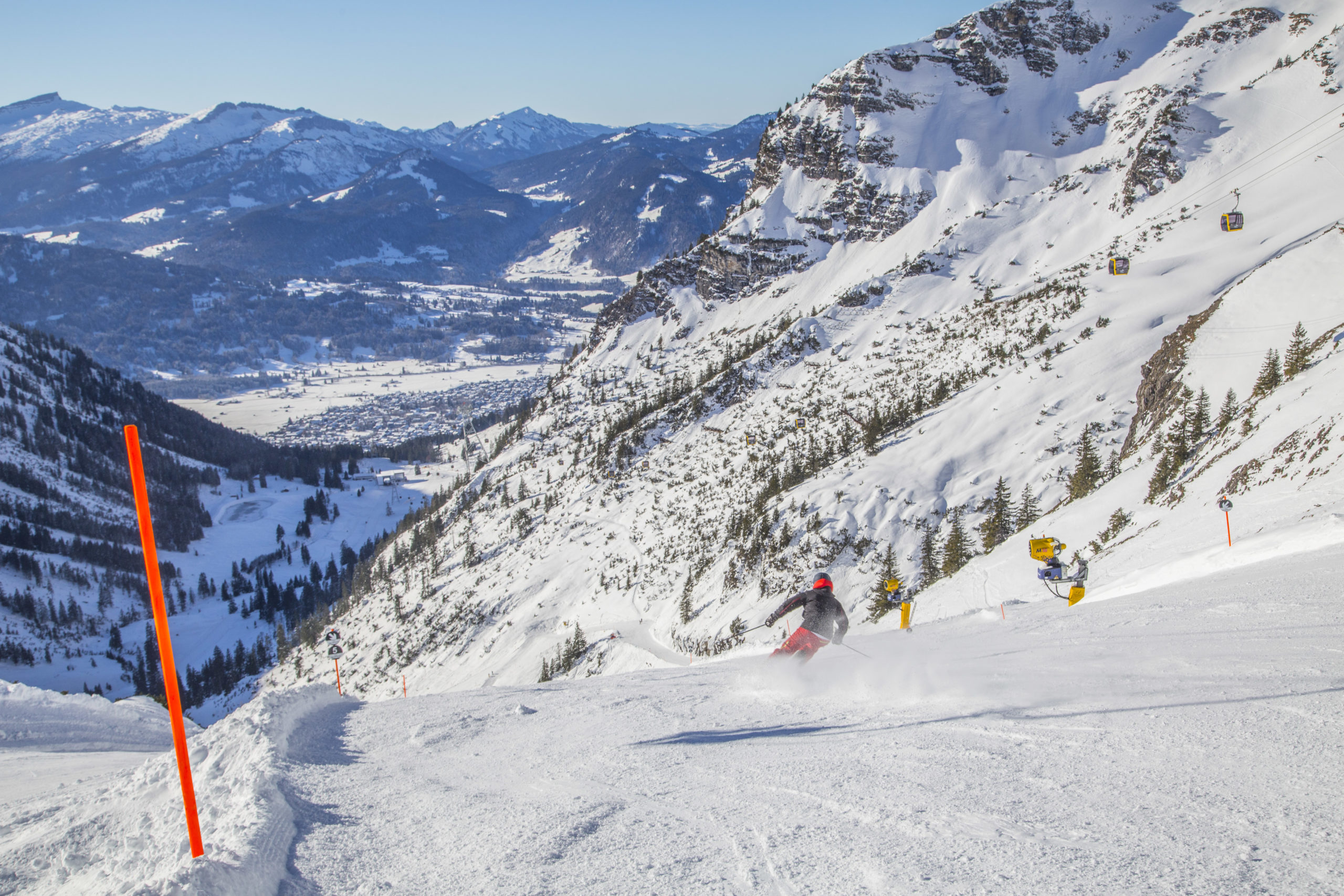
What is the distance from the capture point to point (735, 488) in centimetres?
6200

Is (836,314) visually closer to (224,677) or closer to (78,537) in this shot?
(224,677)

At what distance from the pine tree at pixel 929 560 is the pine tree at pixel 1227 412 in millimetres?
13115

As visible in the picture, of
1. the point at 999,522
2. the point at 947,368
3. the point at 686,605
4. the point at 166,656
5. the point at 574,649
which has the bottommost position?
the point at 574,649

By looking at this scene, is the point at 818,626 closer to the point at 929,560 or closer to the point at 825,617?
the point at 825,617

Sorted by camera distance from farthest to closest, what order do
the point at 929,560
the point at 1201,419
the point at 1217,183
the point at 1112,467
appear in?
the point at 1217,183 < the point at 929,560 < the point at 1112,467 < the point at 1201,419

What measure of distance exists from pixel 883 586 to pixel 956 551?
18.1 feet

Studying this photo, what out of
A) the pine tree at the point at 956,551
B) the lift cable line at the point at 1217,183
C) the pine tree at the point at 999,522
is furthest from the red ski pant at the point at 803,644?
the lift cable line at the point at 1217,183

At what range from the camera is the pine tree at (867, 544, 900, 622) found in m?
30.5

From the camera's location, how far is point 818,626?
1285 cm

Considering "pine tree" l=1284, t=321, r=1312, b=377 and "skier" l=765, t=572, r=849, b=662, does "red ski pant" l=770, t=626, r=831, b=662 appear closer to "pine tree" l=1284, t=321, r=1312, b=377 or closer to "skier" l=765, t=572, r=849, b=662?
"skier" l=765, t=572, r=849, b=662

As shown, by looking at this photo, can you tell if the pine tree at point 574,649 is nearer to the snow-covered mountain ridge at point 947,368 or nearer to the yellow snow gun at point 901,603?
the snow-covered mountain ridge at point 947,368

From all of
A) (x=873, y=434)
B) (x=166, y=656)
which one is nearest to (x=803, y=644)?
(x=166, y=656)

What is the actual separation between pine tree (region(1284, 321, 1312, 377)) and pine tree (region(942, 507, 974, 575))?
47.0 ft

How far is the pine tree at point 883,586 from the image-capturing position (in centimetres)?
3050
